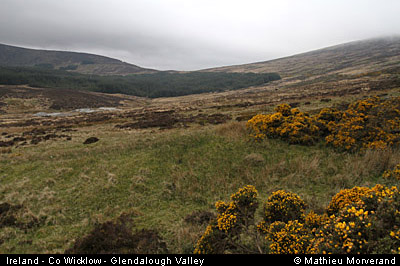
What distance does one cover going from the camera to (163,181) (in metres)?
11.1

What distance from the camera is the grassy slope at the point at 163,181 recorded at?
7609 mm

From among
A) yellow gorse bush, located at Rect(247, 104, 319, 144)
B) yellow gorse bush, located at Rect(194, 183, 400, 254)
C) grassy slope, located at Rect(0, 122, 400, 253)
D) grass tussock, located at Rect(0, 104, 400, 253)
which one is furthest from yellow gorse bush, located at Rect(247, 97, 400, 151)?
yellow gorse bush, located at Rect(194, 183, 400, 254)

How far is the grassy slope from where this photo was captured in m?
7.61

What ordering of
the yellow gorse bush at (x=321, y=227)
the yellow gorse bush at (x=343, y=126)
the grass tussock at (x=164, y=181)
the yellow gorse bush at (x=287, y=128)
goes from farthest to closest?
1. the yellow gorse bush at (x=287, y=128)
2. the yellow gorse bush at (x=343, y=126)
3. the grass tussock at (x=164, y=181)
4. the yellow gorse bush at (x=321, y=227)

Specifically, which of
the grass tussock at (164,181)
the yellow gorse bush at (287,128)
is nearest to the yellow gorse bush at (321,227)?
the grass tussock at (164,181)

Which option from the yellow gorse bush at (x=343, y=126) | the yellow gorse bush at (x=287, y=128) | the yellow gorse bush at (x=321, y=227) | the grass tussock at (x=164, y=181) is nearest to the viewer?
the yellow gorse bush at (x=321, y=227)

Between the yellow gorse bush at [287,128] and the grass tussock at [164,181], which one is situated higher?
the yellow gorse bush at [287,128]

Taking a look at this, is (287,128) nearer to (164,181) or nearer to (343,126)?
(343,126)

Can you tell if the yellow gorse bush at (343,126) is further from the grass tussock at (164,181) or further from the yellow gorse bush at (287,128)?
the grass tussock at (164,181)

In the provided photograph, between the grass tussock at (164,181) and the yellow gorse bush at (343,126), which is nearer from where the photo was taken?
the grass tussock at (164,181)

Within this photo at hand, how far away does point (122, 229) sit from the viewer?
7.20 meters

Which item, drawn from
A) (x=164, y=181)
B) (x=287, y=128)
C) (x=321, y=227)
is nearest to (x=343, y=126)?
(x=287, y=128)
